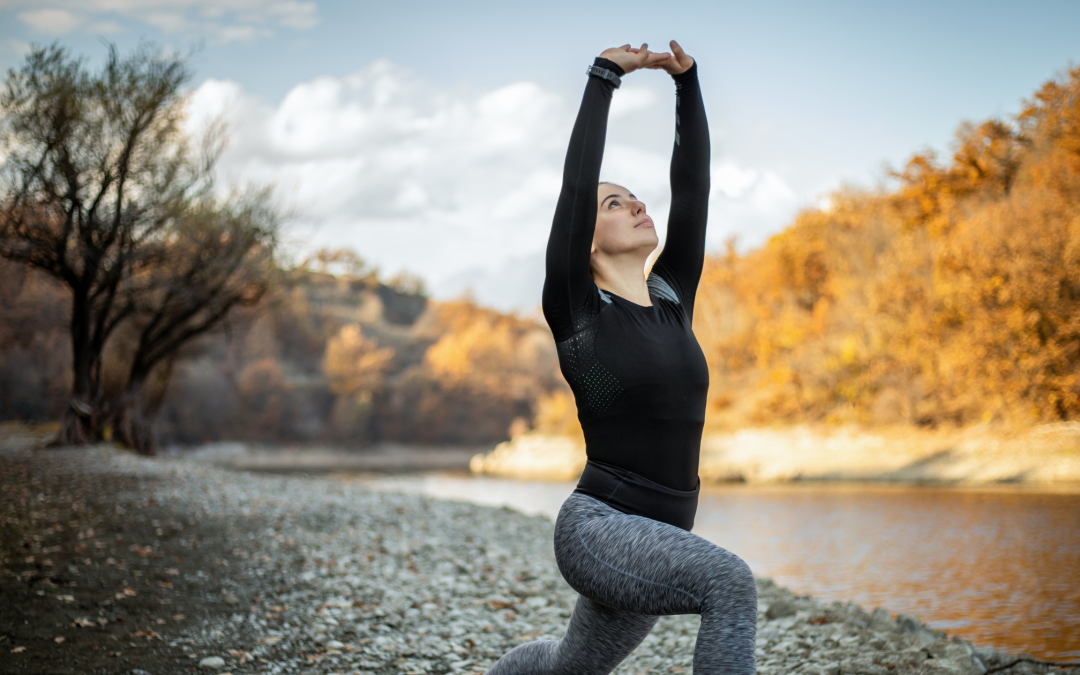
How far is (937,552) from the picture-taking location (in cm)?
1085

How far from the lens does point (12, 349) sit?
1235 inches

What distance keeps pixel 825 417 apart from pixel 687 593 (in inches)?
1295

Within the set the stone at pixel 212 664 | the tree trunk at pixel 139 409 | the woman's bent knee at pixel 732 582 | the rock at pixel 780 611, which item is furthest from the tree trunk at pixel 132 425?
the woman's bent knee at pixel 732 582

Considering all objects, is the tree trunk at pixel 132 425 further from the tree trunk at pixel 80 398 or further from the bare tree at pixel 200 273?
the tree trunk at pixel 80 398

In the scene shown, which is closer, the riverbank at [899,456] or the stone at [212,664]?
the stone at [212,664]

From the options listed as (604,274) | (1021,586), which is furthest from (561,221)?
(1021,586)

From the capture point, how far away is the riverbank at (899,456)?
22.2 metres

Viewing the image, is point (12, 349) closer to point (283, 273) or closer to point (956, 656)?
point (283, 273)

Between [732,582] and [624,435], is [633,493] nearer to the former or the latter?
[624,435]

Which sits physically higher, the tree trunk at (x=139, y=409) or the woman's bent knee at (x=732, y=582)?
the woman's bent knee at (x=732, y=582)

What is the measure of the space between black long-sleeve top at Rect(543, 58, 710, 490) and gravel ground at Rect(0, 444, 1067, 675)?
216cm

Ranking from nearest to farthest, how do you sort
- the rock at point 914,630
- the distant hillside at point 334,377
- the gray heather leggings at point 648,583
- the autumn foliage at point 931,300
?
the gray heather leggings at point 648,583
the rock at point 914,630
the autumn foliage at point 931,300
the distant hillside at point 334,377

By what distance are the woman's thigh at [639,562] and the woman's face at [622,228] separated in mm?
727

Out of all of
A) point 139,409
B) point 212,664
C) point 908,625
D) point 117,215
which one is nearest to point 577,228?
point 212,664
